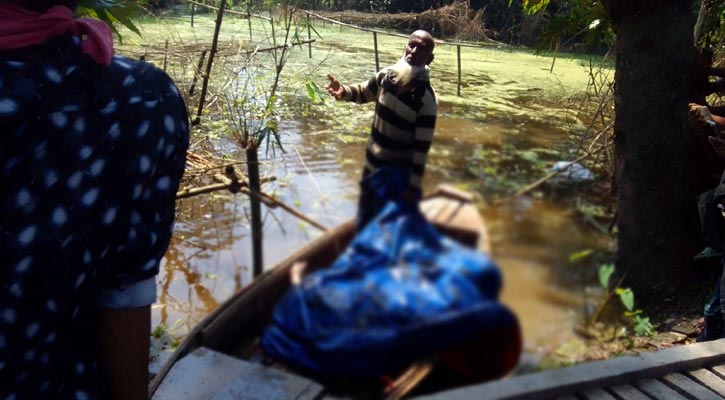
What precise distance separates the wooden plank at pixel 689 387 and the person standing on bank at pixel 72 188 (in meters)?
2.40

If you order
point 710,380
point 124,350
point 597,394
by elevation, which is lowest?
point 710,380

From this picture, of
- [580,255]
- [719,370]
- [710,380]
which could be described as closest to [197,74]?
[580,255]

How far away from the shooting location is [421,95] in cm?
60

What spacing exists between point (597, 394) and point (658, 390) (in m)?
0.38

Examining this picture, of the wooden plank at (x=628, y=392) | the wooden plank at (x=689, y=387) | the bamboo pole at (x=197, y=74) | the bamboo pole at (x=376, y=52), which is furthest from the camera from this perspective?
the wooden plank at (x=689, y=387)

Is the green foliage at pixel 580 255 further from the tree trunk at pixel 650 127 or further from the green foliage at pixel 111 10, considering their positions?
the green foliage at pixel 111 10

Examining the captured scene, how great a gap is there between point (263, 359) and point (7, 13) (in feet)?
1.75

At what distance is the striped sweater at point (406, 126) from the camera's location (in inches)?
23.5

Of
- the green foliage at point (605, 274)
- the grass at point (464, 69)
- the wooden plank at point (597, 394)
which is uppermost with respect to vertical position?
the grass at point (464, 69)

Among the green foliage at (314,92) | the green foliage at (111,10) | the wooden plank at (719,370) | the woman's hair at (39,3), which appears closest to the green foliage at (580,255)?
the green foliage at (314,92)

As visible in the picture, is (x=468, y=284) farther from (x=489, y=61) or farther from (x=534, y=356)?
(x=489, y=61)

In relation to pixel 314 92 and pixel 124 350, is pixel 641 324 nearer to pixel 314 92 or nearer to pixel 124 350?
pixel 314 92

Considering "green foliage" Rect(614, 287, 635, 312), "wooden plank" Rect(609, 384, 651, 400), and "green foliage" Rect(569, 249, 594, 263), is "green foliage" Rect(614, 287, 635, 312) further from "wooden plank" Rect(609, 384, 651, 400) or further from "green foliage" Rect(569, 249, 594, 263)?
"wooden plank" Rect(609, 384, 651, 400)

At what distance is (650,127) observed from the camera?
Answer: 802mm
